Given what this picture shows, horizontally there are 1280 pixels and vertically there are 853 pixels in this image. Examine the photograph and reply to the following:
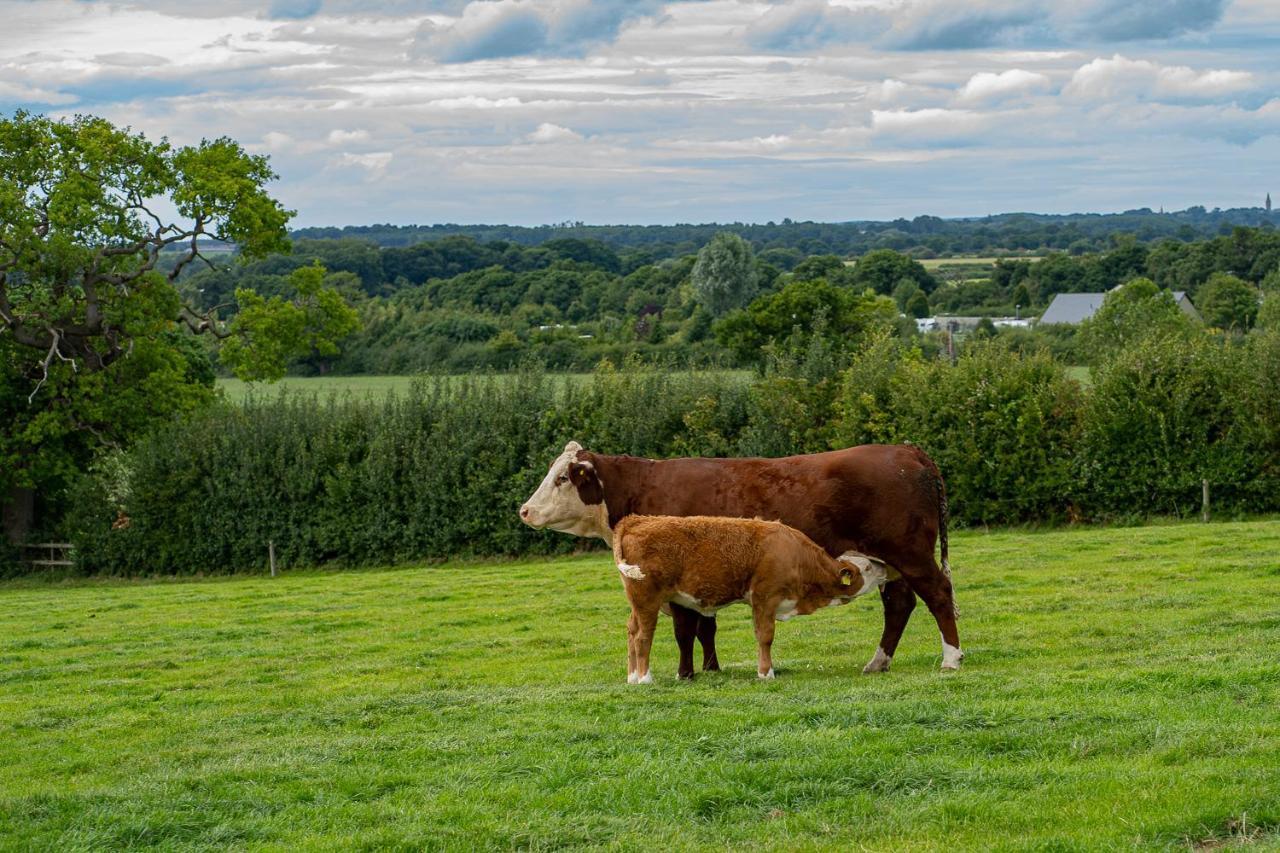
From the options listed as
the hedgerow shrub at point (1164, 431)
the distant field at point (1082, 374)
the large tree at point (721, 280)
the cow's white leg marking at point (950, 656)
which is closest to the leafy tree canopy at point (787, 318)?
the distant field at point (1082, 374)

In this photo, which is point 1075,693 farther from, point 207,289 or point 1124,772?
point 207,289

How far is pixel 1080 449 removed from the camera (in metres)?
32.4

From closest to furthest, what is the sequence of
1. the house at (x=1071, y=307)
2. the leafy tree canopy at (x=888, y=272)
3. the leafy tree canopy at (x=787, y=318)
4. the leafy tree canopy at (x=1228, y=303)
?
the leafy tree canopy at (x=787, y=318) < the leafy tree canopy at (x=1228, y=303) < the house at (x=1071, y=307) < the leafy tree canopy at (x=888, y=272)

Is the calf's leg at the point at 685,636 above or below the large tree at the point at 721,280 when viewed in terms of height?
below

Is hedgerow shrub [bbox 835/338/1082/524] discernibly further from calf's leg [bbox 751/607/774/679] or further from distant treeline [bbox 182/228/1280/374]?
distant treeline [bbox 182/228/1280/374]

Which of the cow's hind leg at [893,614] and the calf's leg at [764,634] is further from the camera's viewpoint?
the cow's hind leg at [893,614]

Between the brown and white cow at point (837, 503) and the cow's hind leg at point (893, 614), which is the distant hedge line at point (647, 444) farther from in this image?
the brown and white cow at point (837, 503)

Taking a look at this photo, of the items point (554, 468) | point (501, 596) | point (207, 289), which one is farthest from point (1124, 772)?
point (207, 289)

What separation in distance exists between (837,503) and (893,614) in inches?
46.5

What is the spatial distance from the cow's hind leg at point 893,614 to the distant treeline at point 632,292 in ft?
163

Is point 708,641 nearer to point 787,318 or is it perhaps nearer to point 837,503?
point 837,503

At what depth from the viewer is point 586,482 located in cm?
1283

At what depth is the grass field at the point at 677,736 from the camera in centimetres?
713

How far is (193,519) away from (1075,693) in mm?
32106
